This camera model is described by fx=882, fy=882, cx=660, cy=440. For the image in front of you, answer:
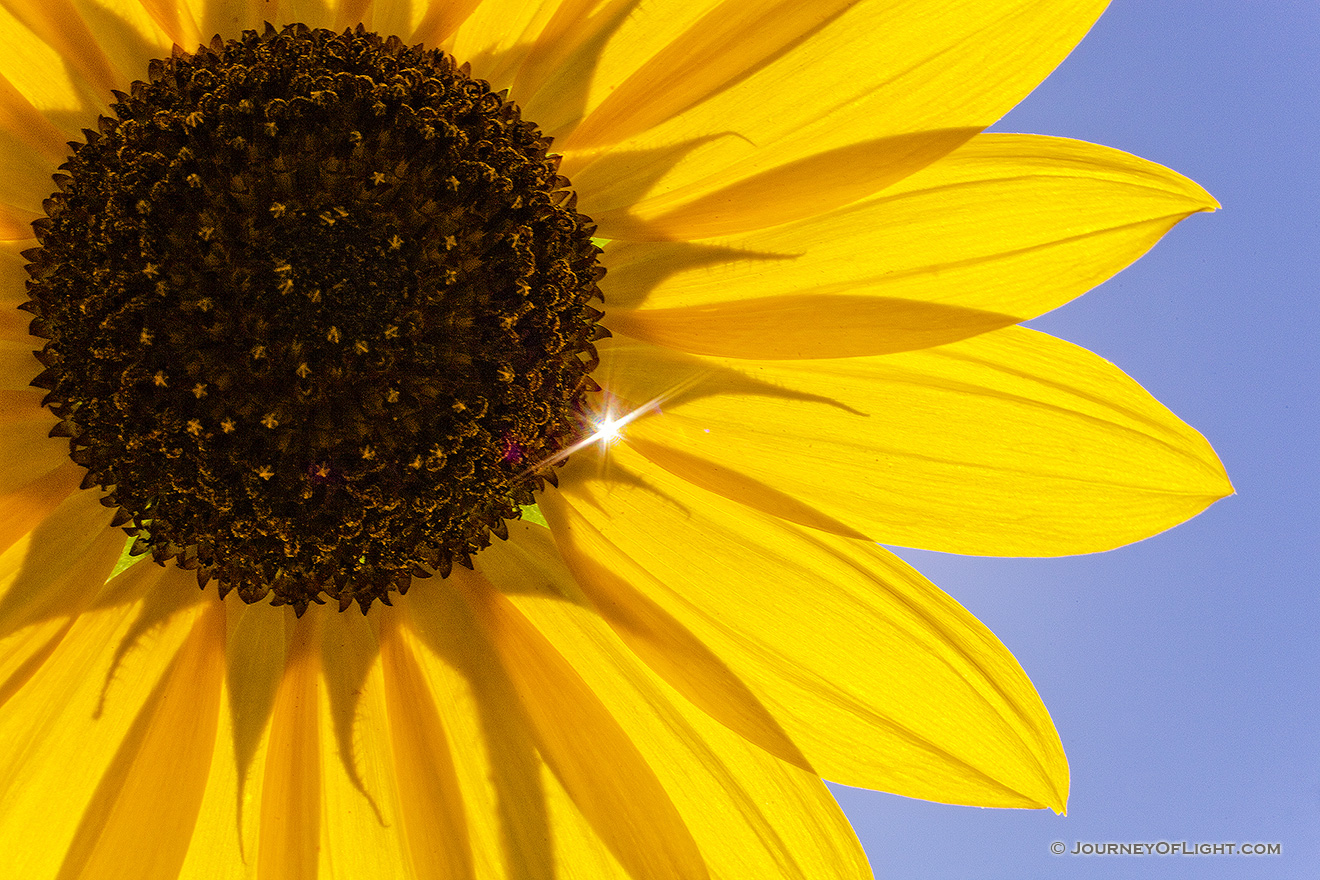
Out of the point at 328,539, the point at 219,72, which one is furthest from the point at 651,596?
the point at 219,72

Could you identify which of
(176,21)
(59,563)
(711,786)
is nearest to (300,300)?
(176,21)

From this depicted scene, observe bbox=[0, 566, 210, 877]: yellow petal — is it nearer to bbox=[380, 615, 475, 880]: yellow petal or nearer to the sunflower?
the sunflower

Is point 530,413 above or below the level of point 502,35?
below

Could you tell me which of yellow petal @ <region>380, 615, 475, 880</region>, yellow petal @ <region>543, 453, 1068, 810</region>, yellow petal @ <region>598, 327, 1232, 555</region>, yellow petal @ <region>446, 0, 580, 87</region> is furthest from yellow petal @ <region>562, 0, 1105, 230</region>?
yellow petal @ <region>380, 615, 475, 880</region>

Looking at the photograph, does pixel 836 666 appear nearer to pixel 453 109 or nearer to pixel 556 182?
pixel 556 182

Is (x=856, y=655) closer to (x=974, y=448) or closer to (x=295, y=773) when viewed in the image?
(x=974, y=448)

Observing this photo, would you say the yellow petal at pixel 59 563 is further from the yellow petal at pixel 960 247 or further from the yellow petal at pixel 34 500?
the yellow petal at pixel 960 247
